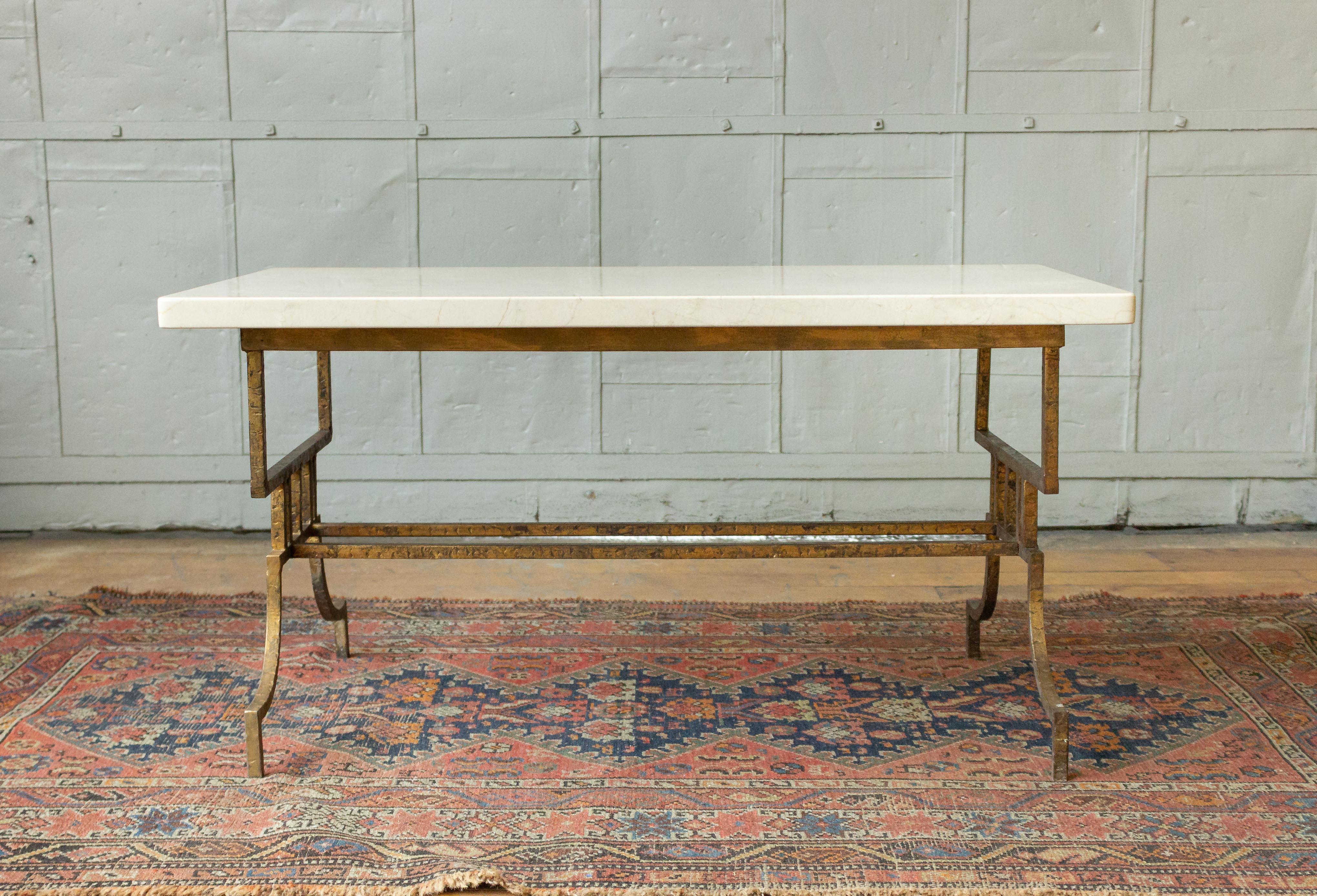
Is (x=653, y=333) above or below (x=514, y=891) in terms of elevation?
above

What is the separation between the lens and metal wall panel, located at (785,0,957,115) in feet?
13.0

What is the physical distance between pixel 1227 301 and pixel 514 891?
3.32 m

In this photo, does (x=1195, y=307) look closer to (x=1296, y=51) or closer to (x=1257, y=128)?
(x=1257, y=128)

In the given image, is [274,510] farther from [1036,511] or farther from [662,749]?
[1036,511]

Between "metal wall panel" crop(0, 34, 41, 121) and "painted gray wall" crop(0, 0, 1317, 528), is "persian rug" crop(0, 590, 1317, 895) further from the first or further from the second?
"metal wall panel" crop(0, 34, 41, 121)

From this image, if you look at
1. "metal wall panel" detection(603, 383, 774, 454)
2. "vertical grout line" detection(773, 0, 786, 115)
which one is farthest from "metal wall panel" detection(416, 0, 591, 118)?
"metal wall panel" detection(603, 383, 774, 454)

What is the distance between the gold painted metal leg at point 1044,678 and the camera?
2.33 meters

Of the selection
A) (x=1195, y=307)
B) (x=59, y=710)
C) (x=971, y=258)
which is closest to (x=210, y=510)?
(x=59, y=710)

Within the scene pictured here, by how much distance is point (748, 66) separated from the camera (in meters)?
3.97

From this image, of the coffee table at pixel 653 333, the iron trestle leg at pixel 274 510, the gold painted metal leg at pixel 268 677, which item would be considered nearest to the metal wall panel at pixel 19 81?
→ the coffee table at pixel 653 333

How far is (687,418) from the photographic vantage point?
4156 mm

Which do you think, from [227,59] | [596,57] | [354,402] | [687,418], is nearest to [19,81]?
[227,59]

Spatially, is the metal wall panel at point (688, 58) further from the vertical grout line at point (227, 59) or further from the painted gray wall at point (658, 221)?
the vertical grout line at point (227, 59)

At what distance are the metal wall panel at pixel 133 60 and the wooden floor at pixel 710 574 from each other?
151 cm
